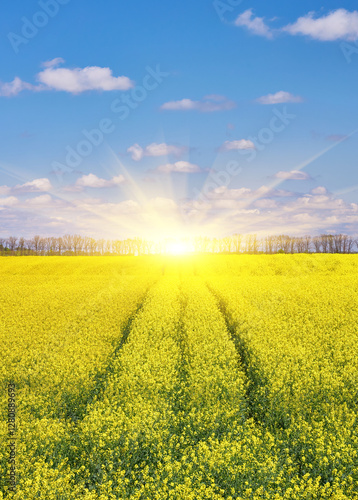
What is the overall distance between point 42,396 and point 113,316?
10266 mm

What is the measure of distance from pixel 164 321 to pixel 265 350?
6884 mm

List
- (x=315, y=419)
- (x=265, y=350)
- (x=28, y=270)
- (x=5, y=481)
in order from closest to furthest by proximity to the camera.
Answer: (x=5, y=481) < (x=315, y=419) < (x=265, y=350) < (x=28, y=270)

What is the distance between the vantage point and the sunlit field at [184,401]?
845cm

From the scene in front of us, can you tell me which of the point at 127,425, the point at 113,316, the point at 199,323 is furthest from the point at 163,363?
the point at 113,316

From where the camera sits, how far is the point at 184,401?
1231cm

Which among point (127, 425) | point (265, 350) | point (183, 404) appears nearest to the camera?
point (127, 425)

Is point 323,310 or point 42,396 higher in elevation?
point 323,310

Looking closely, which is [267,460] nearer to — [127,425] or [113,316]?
[127,425]

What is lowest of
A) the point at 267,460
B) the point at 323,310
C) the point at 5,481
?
the point at 5,481

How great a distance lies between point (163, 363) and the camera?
14617mm

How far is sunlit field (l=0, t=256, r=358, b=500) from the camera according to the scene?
8453mm

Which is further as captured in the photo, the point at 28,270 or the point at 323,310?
the point at 28,270

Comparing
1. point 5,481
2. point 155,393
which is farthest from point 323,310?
point 5,481

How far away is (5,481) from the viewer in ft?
28.2
